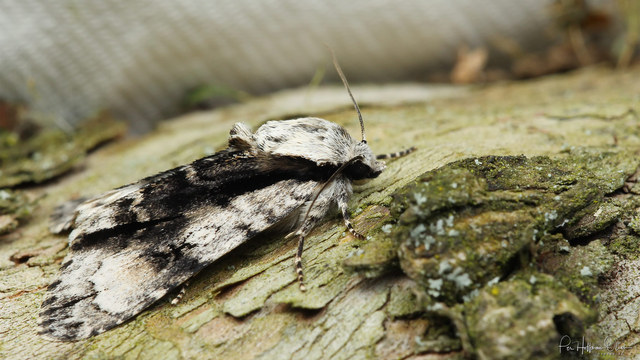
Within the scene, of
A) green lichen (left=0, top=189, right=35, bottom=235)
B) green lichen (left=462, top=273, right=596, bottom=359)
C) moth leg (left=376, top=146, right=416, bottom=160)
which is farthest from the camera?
moth leg (left=376, top=146, right=416, bottom=160)

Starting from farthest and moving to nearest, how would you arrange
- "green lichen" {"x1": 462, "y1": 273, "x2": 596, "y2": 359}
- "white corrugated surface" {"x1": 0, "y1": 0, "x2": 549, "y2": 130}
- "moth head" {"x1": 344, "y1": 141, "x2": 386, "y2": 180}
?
"white corrugated surface" {"x1": 0, "y1": 0, "x2": 549, "y2": 130} < "moth head" {"x1": 344, "y1": 141, "x2": 386, "y2": 180} < "green lichen" {"x1": 462, "y1": 273, "x2": 596, "y2": 359}

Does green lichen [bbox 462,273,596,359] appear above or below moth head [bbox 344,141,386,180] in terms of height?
below

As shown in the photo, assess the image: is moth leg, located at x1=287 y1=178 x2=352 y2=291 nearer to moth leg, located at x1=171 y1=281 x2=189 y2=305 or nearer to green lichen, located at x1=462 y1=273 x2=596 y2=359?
moth leg, located at x1=171 y1=281 x2=189 y2=305

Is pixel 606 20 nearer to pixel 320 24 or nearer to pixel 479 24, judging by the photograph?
pixel 479 24

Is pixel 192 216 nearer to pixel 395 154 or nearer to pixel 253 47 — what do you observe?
pixel 395 154

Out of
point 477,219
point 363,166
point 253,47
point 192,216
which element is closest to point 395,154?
point 363,166

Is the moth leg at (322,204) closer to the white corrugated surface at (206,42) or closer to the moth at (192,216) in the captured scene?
the moth at (192,216)

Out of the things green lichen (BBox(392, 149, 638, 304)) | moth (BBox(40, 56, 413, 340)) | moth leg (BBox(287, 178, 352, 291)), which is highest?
moth (BBox(40, 56, 413, 340))

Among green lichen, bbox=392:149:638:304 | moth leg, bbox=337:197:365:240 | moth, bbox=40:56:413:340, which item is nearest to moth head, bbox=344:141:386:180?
moth, bbox=40:56:413:340
